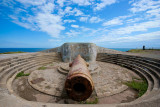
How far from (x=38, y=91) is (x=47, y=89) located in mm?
421

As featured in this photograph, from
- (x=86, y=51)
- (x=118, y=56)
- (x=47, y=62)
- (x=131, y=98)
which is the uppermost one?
(x=86, y=51)

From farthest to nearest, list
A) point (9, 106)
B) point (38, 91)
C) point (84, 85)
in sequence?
point (38, 91), point (84, 85), point (9, 106)

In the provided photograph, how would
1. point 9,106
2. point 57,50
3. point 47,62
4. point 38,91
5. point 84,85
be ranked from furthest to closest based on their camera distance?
point 57,50 → point 47,62 → point 38,91 → point 84,85 → point 9,106

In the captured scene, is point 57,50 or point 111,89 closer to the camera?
point 111,89

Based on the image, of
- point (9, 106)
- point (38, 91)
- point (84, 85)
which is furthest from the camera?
point (38, 91)

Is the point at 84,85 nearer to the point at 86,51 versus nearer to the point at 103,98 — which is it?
the point at 103,98

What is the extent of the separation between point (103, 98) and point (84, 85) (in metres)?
1.43

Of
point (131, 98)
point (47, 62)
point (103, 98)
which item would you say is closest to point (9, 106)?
point (103, 98)

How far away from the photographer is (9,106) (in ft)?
5.79

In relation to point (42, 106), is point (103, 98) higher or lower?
lower

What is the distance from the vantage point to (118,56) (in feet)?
33.5

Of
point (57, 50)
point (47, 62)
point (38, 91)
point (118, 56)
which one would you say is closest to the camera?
point (38, 91)

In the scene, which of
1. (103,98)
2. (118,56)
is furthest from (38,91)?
(118,56)

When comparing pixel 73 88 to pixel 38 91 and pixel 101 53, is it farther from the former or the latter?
pixel 101 53
